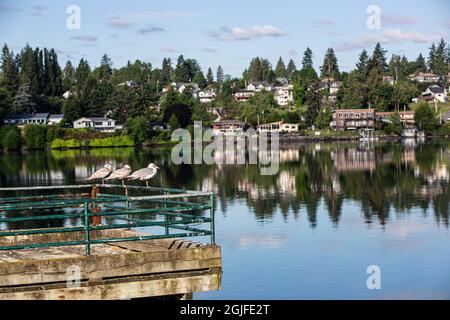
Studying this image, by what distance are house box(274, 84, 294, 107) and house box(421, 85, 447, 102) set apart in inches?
1102

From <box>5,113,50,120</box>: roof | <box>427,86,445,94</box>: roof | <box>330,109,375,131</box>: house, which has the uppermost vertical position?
<box>427,86,445,94</box>: roof

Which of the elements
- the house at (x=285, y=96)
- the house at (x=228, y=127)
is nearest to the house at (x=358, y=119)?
the house at (x=228, y=127)

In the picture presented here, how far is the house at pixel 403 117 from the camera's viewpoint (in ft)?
488

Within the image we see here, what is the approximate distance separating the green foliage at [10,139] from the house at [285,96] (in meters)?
66.3

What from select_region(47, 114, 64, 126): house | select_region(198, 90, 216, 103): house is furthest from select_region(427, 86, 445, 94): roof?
select_region(47, 114, 64, 126): house

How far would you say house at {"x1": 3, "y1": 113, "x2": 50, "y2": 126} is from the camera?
141 meters

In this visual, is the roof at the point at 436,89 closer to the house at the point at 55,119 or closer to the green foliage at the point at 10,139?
the house at the point at 55,119

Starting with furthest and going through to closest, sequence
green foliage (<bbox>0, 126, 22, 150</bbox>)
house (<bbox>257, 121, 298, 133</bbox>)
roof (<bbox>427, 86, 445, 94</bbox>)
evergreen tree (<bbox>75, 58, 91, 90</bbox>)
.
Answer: roof (<bbox>427, 86, 445, 94</bbox>) → evergreen tree (<bbox>75, 58, 91, 90</bbox>) → house (<bbox>257, 121, 298, 133</bbox>) → green foliage (<bbox>0, 126, 22, 150</bbox>)

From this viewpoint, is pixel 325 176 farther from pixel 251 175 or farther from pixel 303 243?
pixel 303 243

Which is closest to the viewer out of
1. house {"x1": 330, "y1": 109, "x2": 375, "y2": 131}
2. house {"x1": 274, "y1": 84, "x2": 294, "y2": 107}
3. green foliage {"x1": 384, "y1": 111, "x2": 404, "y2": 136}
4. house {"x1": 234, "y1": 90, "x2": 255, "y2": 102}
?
green foliage {"x1": 384, "y1": 111, "x2": 404, "y2": 136}

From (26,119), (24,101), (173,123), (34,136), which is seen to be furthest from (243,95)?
(34,136)

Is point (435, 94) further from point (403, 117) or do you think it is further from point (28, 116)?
point (28, 116)

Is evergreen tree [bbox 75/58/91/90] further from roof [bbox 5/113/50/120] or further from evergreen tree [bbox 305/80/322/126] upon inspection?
evergreen tree [bbox 305/80/322/126]
